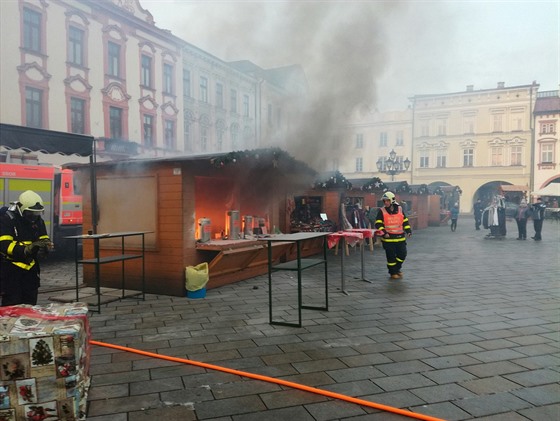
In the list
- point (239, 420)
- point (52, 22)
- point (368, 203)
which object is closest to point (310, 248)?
point (368, 203)

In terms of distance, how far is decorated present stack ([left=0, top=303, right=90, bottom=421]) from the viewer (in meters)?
2.83

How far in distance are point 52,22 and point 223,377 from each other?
19.9 metres

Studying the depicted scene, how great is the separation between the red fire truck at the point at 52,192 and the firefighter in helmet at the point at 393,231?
32.1 ft

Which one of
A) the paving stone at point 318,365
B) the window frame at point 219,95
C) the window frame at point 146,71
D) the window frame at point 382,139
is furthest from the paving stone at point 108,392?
the window frame at point 382,139

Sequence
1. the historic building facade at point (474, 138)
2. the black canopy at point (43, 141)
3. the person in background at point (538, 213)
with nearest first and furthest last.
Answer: the black canopy at point (43, 141) → the person in background at point (538, 213) → the historic building facade at point (474, 138)

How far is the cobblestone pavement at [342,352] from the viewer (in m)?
3.27

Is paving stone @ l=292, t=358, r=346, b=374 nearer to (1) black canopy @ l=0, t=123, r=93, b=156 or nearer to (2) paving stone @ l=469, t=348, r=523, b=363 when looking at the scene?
(2) paving stone @ l=469, t=348, r=523, b=363

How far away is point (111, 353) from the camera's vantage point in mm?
4465

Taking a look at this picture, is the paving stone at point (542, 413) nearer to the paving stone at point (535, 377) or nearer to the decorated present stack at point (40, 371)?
the paving stone at point (535, 377)

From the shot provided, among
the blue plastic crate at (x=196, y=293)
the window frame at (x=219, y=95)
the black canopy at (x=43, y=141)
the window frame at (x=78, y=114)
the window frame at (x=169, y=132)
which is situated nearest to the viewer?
the black canopy at (x=43, y=141)

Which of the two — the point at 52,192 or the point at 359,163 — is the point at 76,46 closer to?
the point at 52,192

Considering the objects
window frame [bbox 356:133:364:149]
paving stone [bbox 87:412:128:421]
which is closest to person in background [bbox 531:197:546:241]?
paving stone [bbox 87:412:128:421]

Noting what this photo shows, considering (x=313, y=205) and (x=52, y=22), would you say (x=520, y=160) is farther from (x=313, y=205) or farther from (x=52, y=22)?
(x=52, y=22)

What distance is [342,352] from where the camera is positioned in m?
4.44
